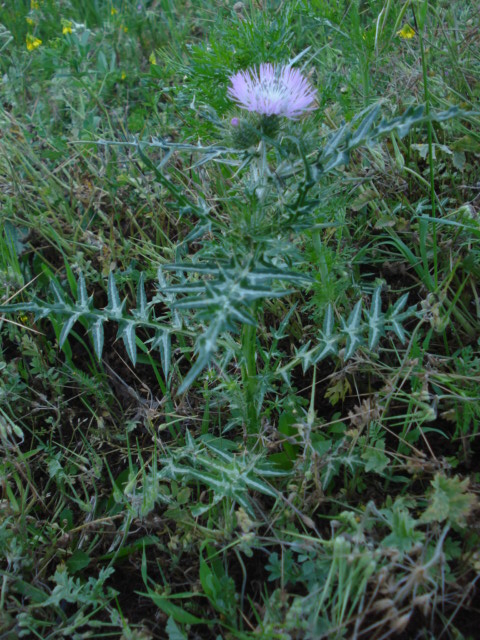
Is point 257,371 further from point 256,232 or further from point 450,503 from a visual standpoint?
point 450,503

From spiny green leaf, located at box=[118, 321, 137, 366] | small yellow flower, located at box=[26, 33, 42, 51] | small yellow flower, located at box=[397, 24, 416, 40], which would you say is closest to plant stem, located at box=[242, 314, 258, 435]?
spiny green leaf, located at box=[118, 321, 137, 366]

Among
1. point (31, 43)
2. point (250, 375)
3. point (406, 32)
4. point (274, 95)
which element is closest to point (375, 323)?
point (250, 375)

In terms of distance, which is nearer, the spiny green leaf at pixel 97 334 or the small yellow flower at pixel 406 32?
the spiny green leaf at pixel 97 334

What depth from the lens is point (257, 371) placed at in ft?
5.90

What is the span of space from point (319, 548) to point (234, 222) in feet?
2.63

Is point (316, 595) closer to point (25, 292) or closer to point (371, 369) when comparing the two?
point (371, 369)

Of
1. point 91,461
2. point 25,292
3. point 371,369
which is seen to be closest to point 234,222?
point 371,369

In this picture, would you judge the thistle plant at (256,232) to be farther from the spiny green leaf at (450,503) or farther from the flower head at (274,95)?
the spiny green leaf at (450,503)

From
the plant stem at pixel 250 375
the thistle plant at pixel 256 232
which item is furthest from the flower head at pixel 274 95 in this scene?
the plant stem at pixel 250 375

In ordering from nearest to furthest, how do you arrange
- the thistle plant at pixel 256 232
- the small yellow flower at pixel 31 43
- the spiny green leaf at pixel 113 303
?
the thistle plant at pixel 256 232 < the spiny green leaf at pixel 113 303 < the small yellow flower at pixel 31 43

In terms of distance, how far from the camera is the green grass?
1276mm

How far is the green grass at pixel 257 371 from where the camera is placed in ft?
4.19

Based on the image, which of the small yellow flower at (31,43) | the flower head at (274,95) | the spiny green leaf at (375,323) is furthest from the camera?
the small yellow flower at (31,43)

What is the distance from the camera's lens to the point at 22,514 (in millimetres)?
1566
